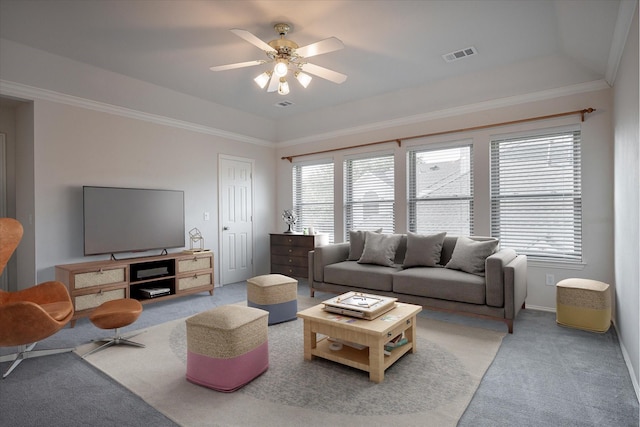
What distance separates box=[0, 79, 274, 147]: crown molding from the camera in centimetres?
361

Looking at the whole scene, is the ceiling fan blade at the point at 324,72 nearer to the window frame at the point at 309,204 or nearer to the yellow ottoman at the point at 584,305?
the window frame at the point at 309,204

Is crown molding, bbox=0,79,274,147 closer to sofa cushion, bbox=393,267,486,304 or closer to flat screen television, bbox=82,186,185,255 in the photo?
flat screen television, bbox=82,186,185,255

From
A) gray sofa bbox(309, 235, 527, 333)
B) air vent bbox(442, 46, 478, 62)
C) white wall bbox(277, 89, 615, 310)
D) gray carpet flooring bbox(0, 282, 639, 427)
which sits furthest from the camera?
air vent bbox(442, 46, 478, 62)

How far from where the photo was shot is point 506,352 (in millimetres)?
2795

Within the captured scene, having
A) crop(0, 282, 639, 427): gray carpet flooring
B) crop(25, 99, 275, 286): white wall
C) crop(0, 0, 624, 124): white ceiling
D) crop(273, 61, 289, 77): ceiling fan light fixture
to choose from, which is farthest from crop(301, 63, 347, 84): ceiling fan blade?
crop(0, 282, 639, 427): gray carpet flooring

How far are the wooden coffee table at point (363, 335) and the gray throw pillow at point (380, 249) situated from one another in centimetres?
149

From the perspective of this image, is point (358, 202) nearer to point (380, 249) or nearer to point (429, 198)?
point (429, 198)

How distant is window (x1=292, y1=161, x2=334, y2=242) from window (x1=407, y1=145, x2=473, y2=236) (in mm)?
1492

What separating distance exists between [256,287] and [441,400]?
208 centimetres

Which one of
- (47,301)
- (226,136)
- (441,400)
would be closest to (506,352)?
(441,400)

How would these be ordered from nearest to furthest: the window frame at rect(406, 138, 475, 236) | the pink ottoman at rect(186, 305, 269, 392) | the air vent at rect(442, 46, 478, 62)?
1. the pink ottoman at rect(186, 305, 269, 392)
2. the air vent at rect(442, 46, 478, 62)
3. the window frame at rect(406, 138, 475, 236)

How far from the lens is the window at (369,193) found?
17.2 ft

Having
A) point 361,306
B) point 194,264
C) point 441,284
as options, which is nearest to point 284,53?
point 361,306

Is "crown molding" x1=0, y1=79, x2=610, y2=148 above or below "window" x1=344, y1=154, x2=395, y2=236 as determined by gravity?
above
